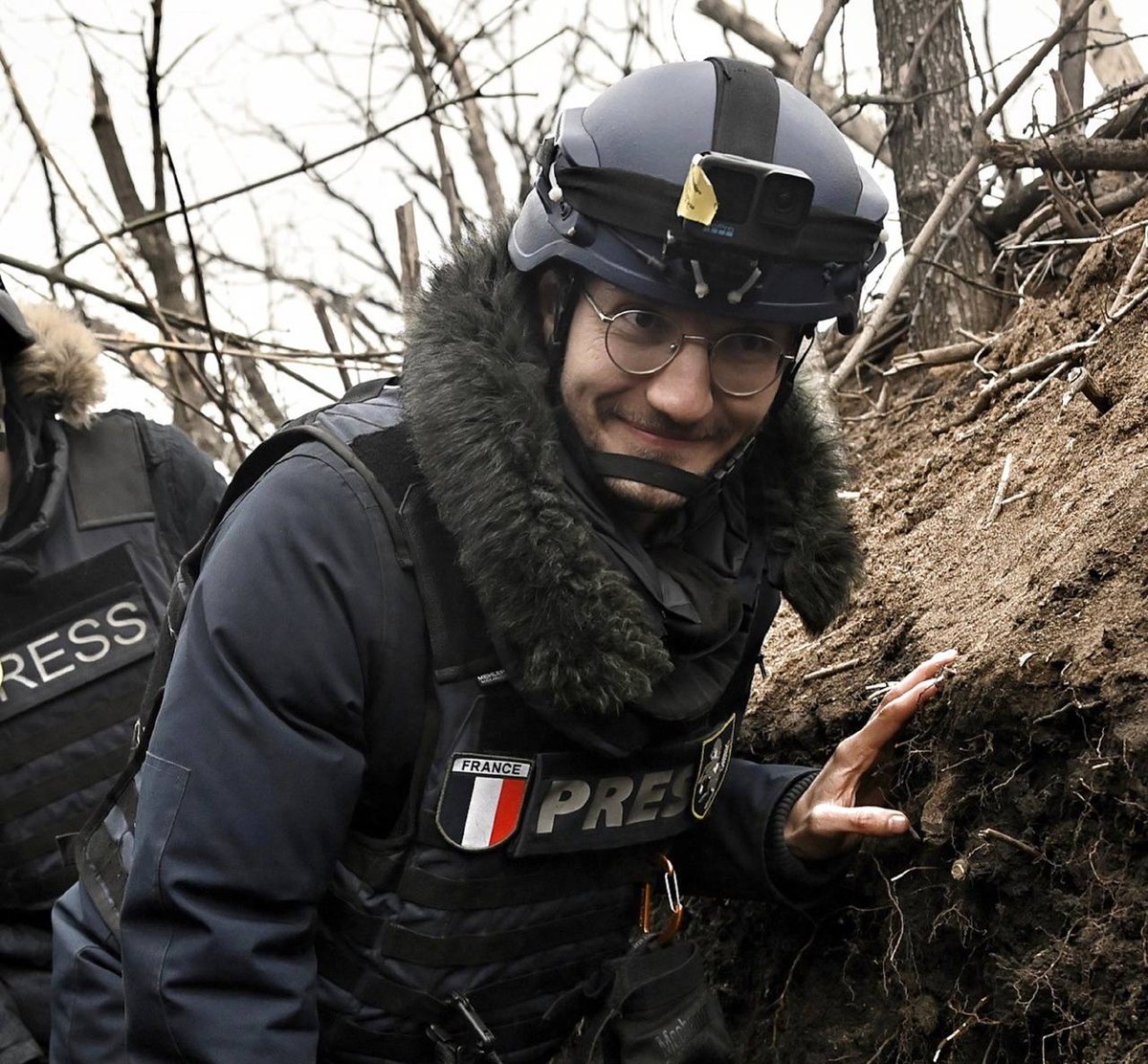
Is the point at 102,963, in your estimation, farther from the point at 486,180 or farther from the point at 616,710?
the point at 486,180

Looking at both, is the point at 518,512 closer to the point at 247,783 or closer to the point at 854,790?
the point at 247,783

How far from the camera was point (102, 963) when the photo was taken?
2113mm

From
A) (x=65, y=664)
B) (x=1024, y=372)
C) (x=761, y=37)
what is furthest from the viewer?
(x=761, y=37)

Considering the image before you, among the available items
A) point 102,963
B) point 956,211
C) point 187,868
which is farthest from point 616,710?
point 956,211

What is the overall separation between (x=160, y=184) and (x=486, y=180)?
1.94 metres

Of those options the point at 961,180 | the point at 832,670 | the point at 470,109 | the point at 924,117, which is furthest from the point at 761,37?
the point at 832,670

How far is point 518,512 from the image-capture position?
2004 millimetres

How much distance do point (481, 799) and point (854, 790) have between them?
2.67 ft

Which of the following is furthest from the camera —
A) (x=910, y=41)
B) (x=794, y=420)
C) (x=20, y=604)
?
(x=910, y=41)

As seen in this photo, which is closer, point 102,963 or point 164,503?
point 102,963

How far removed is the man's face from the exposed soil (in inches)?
27.4

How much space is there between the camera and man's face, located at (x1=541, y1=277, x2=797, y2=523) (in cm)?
211

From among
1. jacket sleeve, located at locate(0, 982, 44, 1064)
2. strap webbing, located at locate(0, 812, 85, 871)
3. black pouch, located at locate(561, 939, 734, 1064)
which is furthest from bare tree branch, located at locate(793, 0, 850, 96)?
jacket sleeve, located at locate(0, 982, 44, 1064)

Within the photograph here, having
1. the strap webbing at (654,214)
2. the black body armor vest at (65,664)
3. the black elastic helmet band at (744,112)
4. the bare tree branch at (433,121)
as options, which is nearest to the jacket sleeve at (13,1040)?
the black body armor vest at (65,664)
